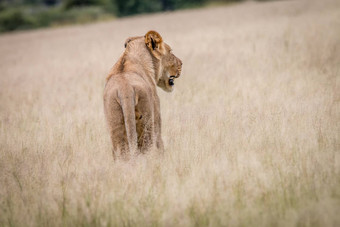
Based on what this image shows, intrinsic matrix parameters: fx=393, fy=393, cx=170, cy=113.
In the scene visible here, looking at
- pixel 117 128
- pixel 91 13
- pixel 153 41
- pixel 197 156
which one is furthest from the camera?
pixel 91 13

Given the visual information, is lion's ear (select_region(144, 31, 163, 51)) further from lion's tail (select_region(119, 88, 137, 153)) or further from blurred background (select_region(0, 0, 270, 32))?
blurred background (select_region(0, 0, 270, 32))

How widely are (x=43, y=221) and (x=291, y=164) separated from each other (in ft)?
7.85

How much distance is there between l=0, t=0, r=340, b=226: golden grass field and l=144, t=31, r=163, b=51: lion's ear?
1.23 meters

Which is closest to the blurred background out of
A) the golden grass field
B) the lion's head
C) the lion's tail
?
the golden grass field

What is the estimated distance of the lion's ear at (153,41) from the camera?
15.8 feet

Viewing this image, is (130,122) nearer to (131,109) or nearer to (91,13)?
(131,109)

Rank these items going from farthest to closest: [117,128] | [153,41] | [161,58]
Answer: [161,58] < [153,41] < [117,128]

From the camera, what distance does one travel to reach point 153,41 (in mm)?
4891

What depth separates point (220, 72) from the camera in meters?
9.34

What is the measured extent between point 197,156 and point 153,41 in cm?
154

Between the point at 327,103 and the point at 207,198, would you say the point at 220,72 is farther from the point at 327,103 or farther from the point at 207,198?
the point at 207,198

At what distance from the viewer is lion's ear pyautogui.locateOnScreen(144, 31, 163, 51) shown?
4805 millimetres

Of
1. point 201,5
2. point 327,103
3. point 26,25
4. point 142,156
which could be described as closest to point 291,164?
point 142,156

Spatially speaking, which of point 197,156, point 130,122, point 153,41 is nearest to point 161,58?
point 153,41
